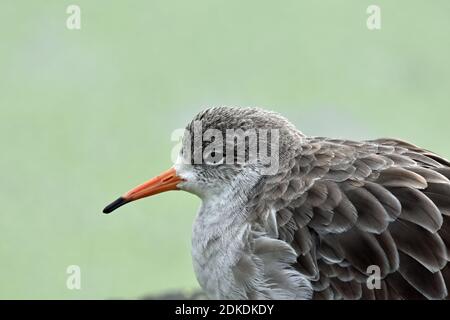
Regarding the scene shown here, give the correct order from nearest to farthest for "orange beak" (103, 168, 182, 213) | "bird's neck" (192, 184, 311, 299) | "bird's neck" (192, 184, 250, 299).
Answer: "bird's neck" (192, 184, 311, 299)
"bird's neck" (192, 184, 250, 299)
"orange beak" (103, 168, 182, 213)

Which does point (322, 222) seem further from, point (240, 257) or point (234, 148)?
point (234, 148)

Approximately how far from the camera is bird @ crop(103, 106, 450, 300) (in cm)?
402

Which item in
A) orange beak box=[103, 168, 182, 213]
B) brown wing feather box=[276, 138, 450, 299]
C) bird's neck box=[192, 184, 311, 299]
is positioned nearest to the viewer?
brown wing feather box=[276, 138, 450, 299]

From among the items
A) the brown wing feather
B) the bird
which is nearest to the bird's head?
the bird

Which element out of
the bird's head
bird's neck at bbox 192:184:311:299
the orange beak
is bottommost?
bird's neck at bbox 192:184:311:299

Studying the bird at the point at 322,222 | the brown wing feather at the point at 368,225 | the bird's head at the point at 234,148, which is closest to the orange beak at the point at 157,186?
the bird's head at the point at 234,148

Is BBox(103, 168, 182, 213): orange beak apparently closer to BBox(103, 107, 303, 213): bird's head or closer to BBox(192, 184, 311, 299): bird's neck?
BBox(103, 107, 303, 213): bird's head

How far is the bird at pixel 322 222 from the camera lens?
4016 millimetres

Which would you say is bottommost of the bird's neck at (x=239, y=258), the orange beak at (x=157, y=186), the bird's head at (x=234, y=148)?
the bird's neck at (x=239, y=258)

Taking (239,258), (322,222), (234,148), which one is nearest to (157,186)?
(234,148)

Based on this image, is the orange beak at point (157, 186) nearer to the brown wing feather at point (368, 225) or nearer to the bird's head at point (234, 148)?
the bird's head at point (234, 148)
